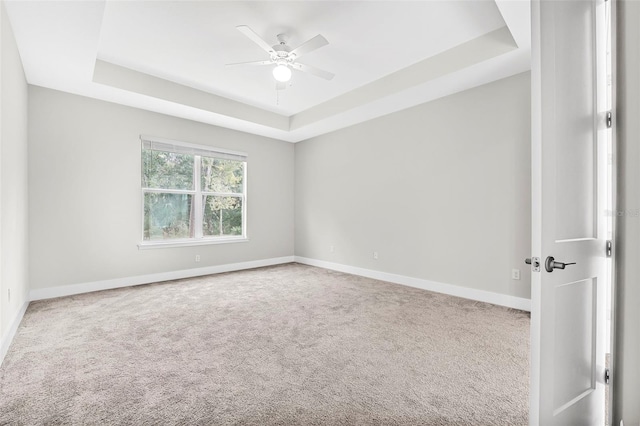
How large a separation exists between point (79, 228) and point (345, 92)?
158 inches

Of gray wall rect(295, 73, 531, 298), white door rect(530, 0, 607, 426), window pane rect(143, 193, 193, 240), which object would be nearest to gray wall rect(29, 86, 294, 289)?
window pane rect(143, 193, 193, 240)

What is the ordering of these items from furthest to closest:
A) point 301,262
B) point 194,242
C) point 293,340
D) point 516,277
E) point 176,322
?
point 301,262
point 194,242
point 516,277
point 176,322
point 293,340

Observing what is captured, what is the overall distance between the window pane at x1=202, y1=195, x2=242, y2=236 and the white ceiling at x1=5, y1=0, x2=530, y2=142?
1.47 meters

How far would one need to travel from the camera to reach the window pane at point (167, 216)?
15.1 feet

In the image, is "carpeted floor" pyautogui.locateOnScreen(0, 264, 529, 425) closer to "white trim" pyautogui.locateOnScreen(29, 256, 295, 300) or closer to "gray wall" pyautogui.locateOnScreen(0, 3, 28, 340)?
"white trim" pyautogui.locateOnScreen(29, 256, 295, 300)

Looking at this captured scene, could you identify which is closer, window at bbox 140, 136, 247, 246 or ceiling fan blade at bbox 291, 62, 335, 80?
ceiling fan blade at bbox 291, 62, 335, 80

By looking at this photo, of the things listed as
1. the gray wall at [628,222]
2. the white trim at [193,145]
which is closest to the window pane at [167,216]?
the white trim at [193,145]

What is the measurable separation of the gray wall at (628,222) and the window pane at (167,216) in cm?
504

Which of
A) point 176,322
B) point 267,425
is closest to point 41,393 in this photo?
point 176,322

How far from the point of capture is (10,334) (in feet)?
8.25

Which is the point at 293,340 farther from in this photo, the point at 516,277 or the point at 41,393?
the point at 516,277

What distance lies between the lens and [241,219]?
18.7ft

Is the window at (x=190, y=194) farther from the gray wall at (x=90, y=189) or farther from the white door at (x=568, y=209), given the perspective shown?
the white door at (x=568, y=209)

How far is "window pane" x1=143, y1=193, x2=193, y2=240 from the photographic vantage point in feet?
15.1
